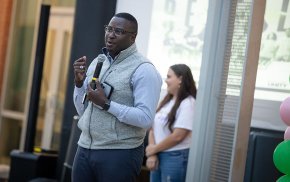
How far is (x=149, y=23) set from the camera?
20.9 feet

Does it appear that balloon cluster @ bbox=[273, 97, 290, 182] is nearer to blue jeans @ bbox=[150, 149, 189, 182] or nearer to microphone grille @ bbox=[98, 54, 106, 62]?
microphone grille @ bbox=[98, 54, 106, 62]

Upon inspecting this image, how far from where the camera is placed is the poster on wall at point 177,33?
5996 mm

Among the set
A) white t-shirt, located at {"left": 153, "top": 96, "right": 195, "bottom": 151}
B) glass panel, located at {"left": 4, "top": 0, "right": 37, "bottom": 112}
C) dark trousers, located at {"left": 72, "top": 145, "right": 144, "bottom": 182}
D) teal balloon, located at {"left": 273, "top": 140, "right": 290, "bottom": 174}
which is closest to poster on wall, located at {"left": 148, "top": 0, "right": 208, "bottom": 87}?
white t-shirt, located at {"left": 153, "top": 96, "right": 195, "bottom": 151}

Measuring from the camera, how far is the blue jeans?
4941 mm

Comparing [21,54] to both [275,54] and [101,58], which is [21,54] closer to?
[275,54]

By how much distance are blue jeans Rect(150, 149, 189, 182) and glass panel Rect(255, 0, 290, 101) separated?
0.88 m

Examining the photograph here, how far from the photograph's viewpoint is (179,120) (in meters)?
5.02

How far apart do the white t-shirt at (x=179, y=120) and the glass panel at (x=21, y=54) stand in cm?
416

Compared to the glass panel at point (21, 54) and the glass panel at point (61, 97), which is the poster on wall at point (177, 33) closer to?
the glass panel at point (61, 97)

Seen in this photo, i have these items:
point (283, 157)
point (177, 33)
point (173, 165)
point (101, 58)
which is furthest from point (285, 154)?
point (177, 33)

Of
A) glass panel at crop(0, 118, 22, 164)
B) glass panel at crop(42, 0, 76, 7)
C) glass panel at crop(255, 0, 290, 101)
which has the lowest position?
glass panel at crop(0, 118, 22, 164)

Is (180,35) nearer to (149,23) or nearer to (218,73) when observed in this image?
(149,23)

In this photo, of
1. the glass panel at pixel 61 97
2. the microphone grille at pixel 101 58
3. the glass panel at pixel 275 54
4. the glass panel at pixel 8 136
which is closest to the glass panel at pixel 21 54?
the glass panel at pixel 8 136

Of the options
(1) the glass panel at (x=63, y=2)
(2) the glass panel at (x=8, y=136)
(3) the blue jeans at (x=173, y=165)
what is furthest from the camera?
(2) the glass panel at (x=8, y=136)
